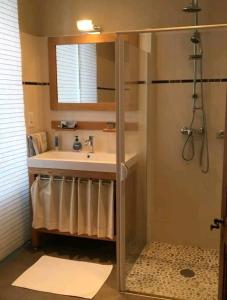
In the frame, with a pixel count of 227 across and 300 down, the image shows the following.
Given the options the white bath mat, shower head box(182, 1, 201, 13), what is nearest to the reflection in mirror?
shower head box(182, 1, 201, 13)

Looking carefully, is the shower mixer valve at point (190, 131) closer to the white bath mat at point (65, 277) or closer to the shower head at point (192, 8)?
the shower head at point (192, 8)

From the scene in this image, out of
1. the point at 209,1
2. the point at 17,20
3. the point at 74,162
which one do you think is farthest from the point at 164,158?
the point at 17,20

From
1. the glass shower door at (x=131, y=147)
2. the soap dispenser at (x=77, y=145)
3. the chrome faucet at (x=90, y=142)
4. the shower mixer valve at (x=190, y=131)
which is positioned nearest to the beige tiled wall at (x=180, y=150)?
the shower mixer valve at (x=190, y=131)

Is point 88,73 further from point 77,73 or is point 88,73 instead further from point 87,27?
point 87,27

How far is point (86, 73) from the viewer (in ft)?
11.2

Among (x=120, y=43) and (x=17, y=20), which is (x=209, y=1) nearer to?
(x=120, y=43)

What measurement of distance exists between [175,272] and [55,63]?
2.33m

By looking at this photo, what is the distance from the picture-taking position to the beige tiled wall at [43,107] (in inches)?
131

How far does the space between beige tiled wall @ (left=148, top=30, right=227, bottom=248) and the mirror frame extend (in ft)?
1.64

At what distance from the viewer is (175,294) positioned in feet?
8.39

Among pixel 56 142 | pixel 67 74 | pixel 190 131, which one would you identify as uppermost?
pixel 67 74

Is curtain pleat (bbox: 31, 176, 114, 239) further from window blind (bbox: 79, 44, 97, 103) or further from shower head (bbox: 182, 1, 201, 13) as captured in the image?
shower head (bbox: 182, 1, 201, 13)

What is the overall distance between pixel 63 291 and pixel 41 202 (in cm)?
88

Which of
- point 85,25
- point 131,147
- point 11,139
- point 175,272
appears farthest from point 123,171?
point 85,25
